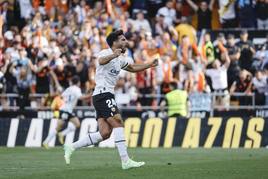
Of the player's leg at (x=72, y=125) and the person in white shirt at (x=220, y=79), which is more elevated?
the person in white shirt at (x=220, y=79)

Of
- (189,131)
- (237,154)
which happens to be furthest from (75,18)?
(237,154)

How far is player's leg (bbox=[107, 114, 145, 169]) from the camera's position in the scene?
1514 cm

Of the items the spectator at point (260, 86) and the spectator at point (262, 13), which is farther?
the spectator at point (262, 13)

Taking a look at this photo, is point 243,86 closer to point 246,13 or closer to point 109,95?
point 246,13

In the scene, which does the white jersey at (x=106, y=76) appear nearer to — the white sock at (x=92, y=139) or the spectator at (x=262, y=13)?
the white sock at (x=92, y=139)

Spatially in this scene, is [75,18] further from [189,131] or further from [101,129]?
[101,129]

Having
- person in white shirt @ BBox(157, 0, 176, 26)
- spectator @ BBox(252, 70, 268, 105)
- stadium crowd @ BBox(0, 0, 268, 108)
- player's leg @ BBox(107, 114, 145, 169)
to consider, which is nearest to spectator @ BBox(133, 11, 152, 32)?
stadium crowd @ BBox(0, 0, 268, 108)

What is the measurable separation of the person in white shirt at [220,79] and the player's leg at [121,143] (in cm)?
1296

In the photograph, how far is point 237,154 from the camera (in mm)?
20109

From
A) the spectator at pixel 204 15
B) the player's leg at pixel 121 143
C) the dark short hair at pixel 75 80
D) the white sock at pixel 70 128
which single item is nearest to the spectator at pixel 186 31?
the spectator at pixel 204 15

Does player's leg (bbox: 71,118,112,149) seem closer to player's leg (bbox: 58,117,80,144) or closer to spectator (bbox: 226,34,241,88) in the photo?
player's leg (bbox: 58,117,80,144)

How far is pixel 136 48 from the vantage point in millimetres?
30297

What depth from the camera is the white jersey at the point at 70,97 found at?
1047 inches

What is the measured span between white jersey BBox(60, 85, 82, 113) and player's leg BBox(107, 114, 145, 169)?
10940 millimetres
